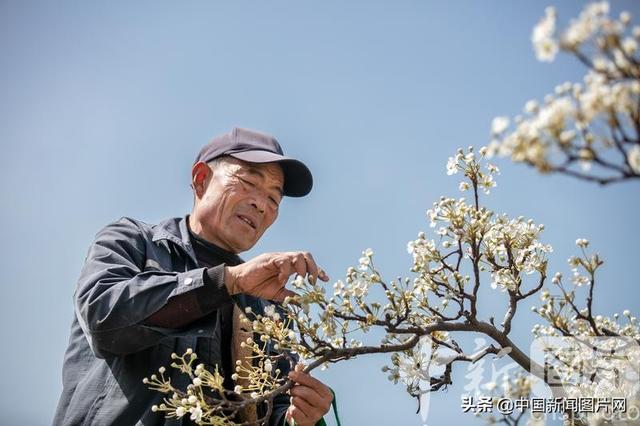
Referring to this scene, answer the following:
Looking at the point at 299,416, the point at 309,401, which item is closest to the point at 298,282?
the point at 309,401

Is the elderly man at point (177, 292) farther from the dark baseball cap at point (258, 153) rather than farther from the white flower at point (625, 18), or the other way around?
the white flower at point (625, 18)

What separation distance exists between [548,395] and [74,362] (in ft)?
8.13

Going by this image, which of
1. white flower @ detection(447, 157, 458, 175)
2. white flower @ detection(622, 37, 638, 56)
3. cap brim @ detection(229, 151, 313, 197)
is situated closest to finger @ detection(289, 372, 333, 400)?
white flower @ detection(447, 157, 458, 175)

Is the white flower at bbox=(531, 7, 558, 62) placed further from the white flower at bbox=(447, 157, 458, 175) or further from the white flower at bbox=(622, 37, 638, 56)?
the white flower at bbox=(447, 157, 458, 175)

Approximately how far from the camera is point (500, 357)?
258cm

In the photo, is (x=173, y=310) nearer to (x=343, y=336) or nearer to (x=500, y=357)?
(x=343, y=336)

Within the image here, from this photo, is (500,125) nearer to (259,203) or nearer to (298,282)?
(298,282)

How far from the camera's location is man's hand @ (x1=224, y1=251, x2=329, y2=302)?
2.61 meters

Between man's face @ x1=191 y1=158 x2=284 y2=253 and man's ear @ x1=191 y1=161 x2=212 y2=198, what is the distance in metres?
0.07

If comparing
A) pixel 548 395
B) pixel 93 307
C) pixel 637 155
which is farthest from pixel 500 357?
pixel 93 307

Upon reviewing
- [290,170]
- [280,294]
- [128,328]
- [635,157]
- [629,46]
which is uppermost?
[290,170]

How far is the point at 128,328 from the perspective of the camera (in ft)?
9.24

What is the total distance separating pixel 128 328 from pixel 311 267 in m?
0.93

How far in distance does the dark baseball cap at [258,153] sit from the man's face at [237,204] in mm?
84
